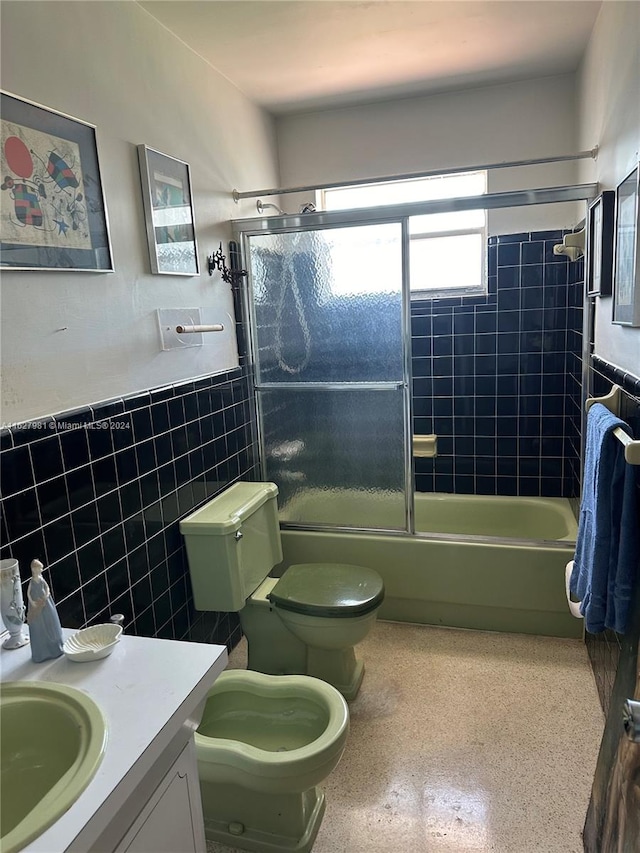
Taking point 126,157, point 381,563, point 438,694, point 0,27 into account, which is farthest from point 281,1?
point 438,694

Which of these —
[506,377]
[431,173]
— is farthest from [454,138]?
[506,377]

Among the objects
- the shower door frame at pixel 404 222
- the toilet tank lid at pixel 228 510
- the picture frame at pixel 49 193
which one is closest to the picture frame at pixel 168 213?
the picture frame at pixel 49 193

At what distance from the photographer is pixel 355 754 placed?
196 centimetres

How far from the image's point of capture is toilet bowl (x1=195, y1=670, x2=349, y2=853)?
1494mm

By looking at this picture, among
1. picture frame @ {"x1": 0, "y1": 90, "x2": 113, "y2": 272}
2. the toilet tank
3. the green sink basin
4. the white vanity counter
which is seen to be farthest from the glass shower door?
the green sink basin

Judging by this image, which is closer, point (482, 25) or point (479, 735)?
point (479, 735)

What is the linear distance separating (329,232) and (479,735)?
6.91 ft

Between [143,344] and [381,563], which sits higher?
[143,344]

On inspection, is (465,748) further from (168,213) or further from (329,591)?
(168,213)

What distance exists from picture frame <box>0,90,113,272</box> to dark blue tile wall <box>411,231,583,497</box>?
1.98 meters

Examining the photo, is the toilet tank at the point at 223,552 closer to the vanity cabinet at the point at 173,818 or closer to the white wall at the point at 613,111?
the vanity cabinet at the point at 173,818

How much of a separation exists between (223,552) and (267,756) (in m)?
0.76

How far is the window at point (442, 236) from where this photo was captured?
10.2 ft

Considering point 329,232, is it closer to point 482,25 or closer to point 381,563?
point 482,25
